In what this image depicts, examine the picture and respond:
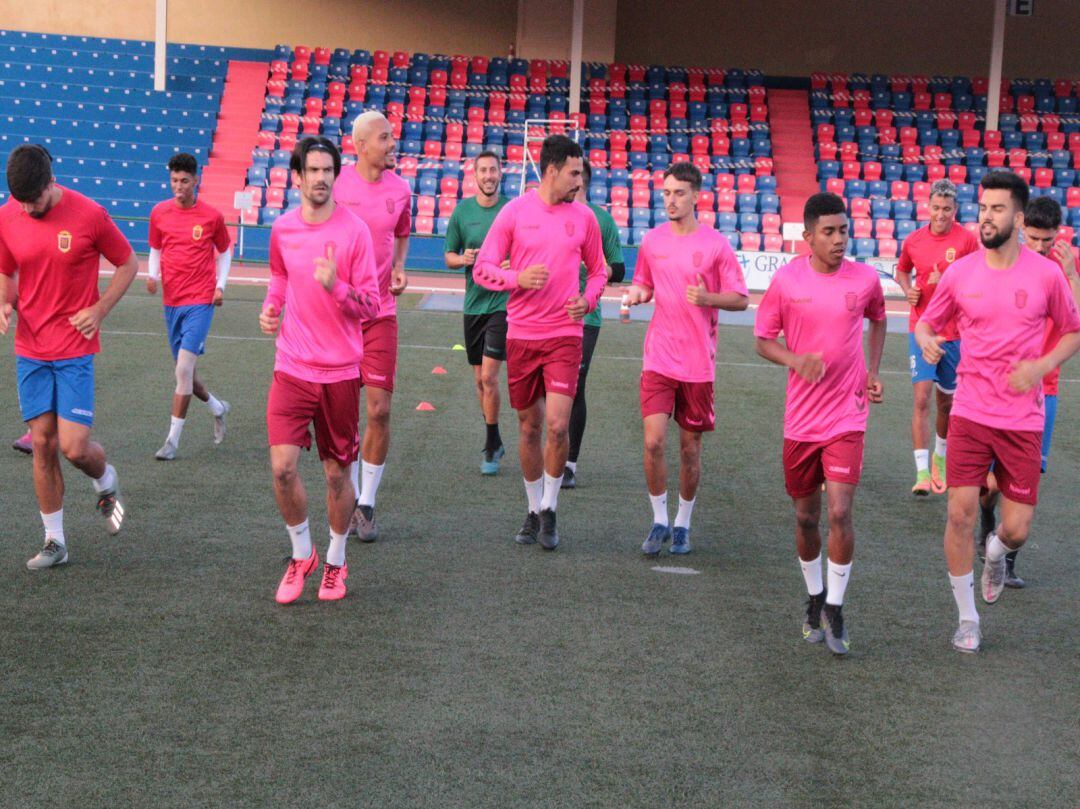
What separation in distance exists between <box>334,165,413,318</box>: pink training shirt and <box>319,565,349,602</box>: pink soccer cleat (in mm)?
1736

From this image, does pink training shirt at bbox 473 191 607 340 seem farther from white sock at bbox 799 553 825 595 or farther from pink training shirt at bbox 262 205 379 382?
white sock at bbox 799 553 825 595

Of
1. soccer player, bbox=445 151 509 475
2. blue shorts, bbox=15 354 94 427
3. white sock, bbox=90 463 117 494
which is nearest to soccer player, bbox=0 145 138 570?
blue shorts, bbox=15 354 94 427

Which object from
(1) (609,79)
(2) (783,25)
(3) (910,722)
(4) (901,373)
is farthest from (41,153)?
(2) (783,25)

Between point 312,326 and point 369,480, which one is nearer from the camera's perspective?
point 312,326

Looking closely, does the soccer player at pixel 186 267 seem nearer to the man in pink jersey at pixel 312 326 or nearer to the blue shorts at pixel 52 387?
the blue shorts at pixel 52 387

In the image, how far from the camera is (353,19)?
34.8 m

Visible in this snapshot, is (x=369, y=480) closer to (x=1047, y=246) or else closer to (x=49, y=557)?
(x=49, y=557)

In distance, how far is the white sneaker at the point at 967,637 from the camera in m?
5.80

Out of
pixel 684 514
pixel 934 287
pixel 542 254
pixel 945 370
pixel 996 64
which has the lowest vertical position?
pixel 684 514

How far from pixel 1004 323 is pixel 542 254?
2.65 metres

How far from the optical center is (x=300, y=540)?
6.25 meters

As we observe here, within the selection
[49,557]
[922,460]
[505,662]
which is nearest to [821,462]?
[505,662]

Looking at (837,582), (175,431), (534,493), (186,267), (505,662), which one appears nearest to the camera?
(505,662)

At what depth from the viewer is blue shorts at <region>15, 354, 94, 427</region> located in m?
6.60
